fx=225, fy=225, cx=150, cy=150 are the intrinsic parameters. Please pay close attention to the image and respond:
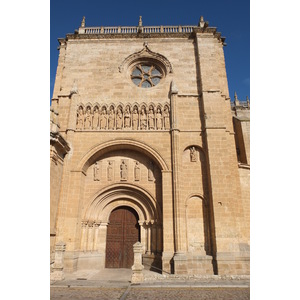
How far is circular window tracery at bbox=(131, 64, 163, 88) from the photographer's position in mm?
12643

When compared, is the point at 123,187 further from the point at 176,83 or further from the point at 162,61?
the point at 162,61

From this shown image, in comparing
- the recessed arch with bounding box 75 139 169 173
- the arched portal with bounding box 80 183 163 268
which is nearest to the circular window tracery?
the recessed arch with bounding box 75 139 169 173

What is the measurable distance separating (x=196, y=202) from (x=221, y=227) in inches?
55.5

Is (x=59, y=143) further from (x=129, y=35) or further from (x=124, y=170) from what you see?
(x=129, y=35)

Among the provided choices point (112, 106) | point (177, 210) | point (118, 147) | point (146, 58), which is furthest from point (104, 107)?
point (177, 210)

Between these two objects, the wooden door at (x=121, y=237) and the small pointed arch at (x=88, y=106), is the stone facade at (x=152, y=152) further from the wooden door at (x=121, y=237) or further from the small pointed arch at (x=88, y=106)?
the wooden door at (x=121, y=237)

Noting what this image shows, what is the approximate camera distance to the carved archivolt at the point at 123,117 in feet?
36.1

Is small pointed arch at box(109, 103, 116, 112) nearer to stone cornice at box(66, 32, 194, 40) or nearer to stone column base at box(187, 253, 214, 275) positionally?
stone cornice at box(66, 32, 194, 40)

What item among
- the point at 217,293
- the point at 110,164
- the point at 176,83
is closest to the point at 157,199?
the point at 110,164

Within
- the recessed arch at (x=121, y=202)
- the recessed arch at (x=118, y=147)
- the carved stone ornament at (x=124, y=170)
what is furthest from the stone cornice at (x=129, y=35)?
the recessed arch at (x=121, y=202)

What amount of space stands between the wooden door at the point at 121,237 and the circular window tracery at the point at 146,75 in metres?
6.87

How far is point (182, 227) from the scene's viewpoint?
9.08 m

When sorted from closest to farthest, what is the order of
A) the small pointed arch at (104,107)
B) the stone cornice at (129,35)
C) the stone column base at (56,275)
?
1. the stone column base at (56,275)
2. the small pointed arch at (104,107)
3. the stone cornice at (129,35)

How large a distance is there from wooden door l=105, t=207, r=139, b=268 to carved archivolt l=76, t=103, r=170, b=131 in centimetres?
408
